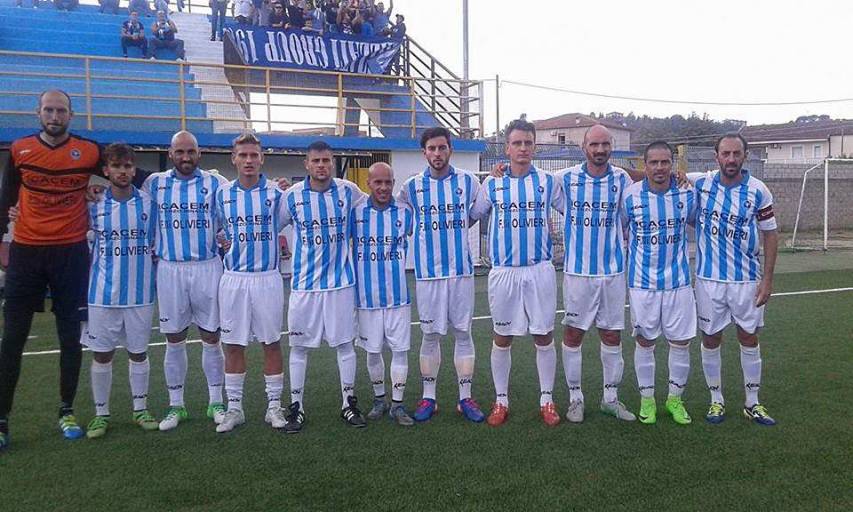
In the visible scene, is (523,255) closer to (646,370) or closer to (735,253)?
(646,370)

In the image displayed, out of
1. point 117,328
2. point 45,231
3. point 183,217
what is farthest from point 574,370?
point 45,231

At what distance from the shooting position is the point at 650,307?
4949mm

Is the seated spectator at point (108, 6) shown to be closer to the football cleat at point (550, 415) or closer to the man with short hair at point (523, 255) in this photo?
the man with short hair at point (523, 255)

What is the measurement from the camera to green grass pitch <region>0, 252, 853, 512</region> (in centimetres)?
373

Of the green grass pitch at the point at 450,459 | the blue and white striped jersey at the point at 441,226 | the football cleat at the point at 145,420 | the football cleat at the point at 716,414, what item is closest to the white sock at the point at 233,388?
the green grass pitch at the point at 450,459

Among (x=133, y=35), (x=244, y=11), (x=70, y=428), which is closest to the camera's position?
(x=70, y=428)

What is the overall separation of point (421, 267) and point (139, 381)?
218cm

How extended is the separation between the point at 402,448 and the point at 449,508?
A: 0.92 meters

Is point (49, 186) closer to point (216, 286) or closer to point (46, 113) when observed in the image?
point (46, 113)

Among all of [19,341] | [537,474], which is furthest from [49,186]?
[537,474]

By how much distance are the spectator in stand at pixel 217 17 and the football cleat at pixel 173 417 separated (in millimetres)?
15915

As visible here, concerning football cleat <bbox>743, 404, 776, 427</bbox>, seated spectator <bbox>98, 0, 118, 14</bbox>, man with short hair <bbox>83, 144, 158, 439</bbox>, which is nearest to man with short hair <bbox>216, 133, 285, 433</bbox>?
man with short hair <bbox>83, 144, 158, 439</bbox>

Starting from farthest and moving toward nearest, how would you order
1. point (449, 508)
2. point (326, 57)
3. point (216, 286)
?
point (326, 57)
point (216, 286)
point (449, 508)

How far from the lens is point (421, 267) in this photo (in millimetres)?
5039
